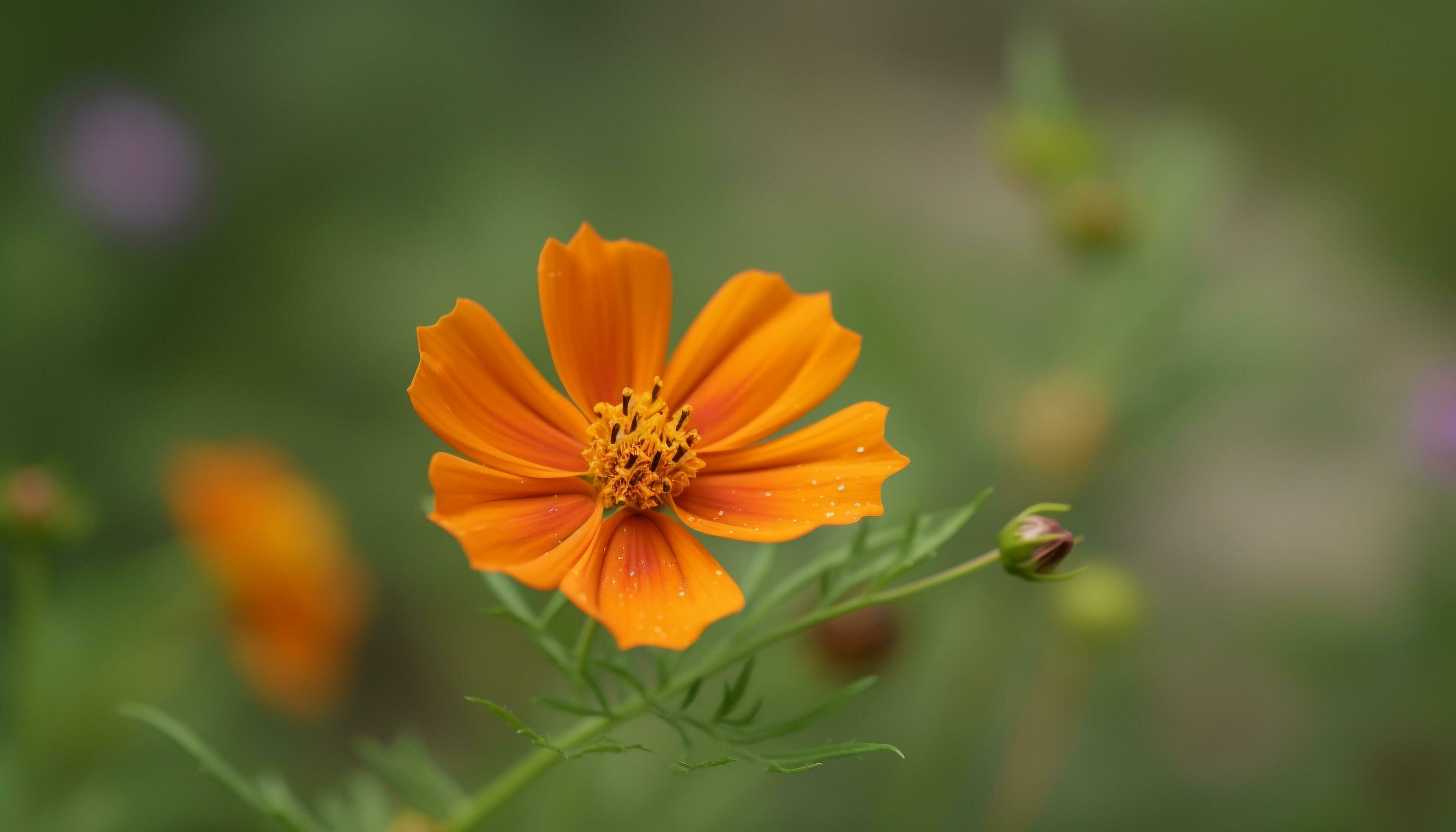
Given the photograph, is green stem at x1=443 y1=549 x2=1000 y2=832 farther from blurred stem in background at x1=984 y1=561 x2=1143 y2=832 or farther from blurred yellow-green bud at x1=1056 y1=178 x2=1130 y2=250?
blurred yellow-green bud at x1=1056 y1=178 x2=1130 y2=250

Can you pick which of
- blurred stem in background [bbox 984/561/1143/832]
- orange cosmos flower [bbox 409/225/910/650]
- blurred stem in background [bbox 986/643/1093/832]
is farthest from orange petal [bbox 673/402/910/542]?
blurred stem in background [bbox 986/643/1093/832]

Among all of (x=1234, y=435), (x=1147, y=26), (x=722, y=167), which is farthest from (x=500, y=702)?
(x=1147, y=26)

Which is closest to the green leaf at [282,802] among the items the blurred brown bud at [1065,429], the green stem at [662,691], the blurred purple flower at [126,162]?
the green stem at [662,691]

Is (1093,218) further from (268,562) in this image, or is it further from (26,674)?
(26,674)

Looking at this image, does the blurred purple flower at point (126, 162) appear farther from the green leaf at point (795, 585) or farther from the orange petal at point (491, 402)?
the green leaf at point (795, 585)

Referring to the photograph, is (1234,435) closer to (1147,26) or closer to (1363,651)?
(1363,651)

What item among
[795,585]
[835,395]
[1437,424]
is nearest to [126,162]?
[835,395]
